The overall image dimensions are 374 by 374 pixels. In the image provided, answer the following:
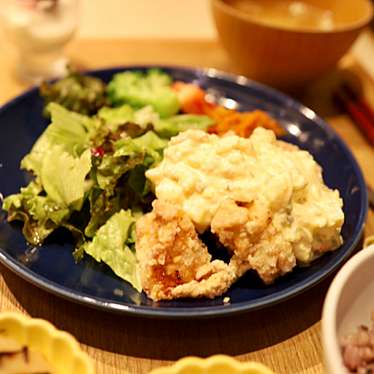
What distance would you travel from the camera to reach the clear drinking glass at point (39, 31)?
2533 mm

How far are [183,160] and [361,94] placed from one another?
146 cm

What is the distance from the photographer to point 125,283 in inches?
63.2

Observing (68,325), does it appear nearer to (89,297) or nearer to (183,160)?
(89,297)

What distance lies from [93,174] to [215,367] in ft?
2.55

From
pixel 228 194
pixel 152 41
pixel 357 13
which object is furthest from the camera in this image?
pixel 152 41

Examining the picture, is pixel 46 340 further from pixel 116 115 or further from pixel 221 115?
pixel 221 115

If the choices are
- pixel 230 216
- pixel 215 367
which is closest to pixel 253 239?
pixel 230 216

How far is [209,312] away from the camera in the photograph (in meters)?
1.46

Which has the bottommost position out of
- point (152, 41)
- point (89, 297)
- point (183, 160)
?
point (152, 41)

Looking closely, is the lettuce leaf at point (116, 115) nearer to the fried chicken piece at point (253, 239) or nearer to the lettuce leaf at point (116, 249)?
the lettuce leaf at point (116, 249)

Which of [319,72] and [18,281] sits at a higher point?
[319,72]

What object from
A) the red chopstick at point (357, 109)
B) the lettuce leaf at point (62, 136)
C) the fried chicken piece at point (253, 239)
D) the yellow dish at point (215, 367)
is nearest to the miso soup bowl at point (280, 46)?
the red chopstick at point (357, 109)

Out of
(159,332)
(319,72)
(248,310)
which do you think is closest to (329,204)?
(248,310)

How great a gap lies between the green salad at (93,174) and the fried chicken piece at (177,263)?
2.4 inches
